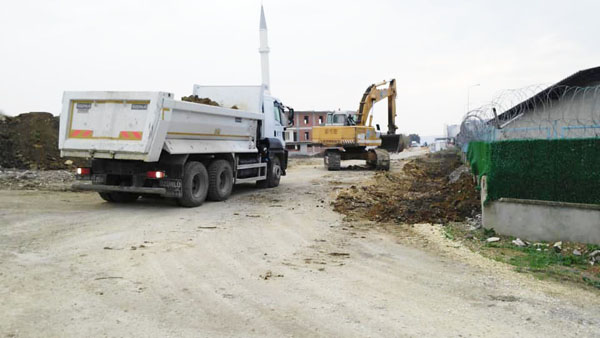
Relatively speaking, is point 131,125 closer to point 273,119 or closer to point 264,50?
point 273,119

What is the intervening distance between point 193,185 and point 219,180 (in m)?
0.93

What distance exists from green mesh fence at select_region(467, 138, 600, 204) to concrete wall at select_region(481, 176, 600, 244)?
0.43 feet

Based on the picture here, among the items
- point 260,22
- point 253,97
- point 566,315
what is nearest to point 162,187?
point 253,97

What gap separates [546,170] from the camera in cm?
762

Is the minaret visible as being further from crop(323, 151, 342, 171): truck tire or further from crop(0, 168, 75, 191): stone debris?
crop(0, 168, 75, 191): stone debris

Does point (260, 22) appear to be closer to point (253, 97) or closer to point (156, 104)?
point (253, 97)

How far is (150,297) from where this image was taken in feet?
16.2

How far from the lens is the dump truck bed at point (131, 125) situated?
9695mm

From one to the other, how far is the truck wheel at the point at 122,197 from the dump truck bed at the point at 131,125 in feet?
4.96

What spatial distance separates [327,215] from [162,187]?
3777mm

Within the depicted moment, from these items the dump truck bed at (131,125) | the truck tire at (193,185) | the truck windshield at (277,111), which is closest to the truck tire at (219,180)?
the truck tire at (193,185)

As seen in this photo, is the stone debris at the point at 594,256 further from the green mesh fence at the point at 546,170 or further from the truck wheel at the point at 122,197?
the truck wheel at the point at 122,197

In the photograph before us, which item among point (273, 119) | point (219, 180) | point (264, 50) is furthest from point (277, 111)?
point (264, 50)

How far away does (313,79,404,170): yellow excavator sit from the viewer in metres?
24.0
